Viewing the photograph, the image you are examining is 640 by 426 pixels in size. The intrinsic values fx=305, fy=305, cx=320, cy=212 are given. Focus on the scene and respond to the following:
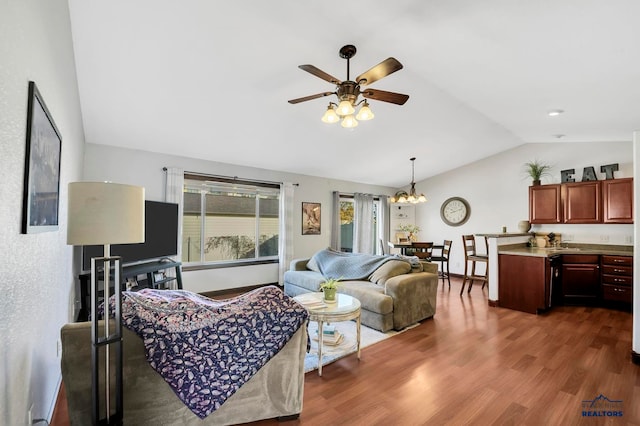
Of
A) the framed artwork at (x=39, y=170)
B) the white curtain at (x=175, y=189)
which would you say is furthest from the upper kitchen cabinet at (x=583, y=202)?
the framed artwork at (x=39, y=170)

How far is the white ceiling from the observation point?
219cm

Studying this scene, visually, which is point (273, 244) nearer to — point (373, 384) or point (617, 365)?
point (373, 384)

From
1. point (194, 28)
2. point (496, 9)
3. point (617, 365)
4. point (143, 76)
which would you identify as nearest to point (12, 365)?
point (194, 28)

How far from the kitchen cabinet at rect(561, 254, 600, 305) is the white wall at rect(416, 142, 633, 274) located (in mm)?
936

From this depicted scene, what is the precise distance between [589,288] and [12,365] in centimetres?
649

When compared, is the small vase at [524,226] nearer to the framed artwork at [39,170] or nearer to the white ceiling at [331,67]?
the white ceiling at [331,67]

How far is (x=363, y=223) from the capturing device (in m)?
7.43

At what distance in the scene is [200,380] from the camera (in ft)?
5.72

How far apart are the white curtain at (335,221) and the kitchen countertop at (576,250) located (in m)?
3.24

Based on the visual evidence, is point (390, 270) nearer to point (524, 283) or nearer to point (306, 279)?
point (306, 279)

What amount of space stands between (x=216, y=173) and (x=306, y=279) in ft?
7.80

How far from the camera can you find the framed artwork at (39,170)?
123 centimetres

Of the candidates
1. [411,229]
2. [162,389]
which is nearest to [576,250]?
[411,229]

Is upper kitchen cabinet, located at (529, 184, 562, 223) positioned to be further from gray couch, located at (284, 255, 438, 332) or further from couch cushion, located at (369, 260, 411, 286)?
couch cushion, located at (369, 260, 411, 286)
